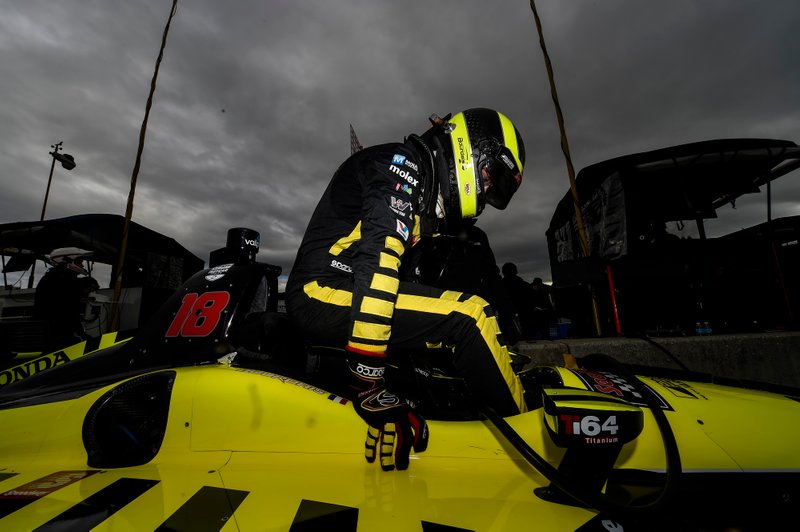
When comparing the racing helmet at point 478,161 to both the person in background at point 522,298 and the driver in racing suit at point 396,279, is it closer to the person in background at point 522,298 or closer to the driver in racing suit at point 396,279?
the driver in racing suit at point 396,279

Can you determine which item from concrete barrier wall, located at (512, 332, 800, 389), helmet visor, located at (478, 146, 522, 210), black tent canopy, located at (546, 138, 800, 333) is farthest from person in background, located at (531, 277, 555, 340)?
helmet visor, located at (478, 146, 522, 210)

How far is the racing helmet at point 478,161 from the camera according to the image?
6.06ft

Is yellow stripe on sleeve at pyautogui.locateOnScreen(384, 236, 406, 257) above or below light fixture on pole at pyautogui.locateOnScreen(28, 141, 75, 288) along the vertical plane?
below

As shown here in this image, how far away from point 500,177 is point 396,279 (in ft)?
3.52

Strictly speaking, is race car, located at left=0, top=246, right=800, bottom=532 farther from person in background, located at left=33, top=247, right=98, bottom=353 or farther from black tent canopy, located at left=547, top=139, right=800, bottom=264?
black tent canopy, located at left=547, top=139, right=800, bottom=264

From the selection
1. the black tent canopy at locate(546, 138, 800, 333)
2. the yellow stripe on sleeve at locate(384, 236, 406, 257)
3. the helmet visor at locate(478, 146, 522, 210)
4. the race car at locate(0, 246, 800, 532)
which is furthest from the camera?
the black tent canopy at locate(546, 138, 800, 333)

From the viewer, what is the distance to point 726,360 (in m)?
3.50

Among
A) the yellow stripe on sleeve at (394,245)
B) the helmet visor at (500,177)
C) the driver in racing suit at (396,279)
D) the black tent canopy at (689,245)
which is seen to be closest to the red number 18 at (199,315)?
the driver in racing suit at (396,279)

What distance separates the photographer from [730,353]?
138 inches

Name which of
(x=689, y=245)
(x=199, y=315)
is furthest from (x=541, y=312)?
(x=199, y=315)

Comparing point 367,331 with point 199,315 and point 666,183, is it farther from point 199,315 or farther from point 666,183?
point 666,183

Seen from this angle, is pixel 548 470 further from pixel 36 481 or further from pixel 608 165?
pixel 608 165

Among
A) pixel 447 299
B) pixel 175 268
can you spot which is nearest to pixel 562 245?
pixel 447 299

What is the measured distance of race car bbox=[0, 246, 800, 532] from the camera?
39.9 inches
